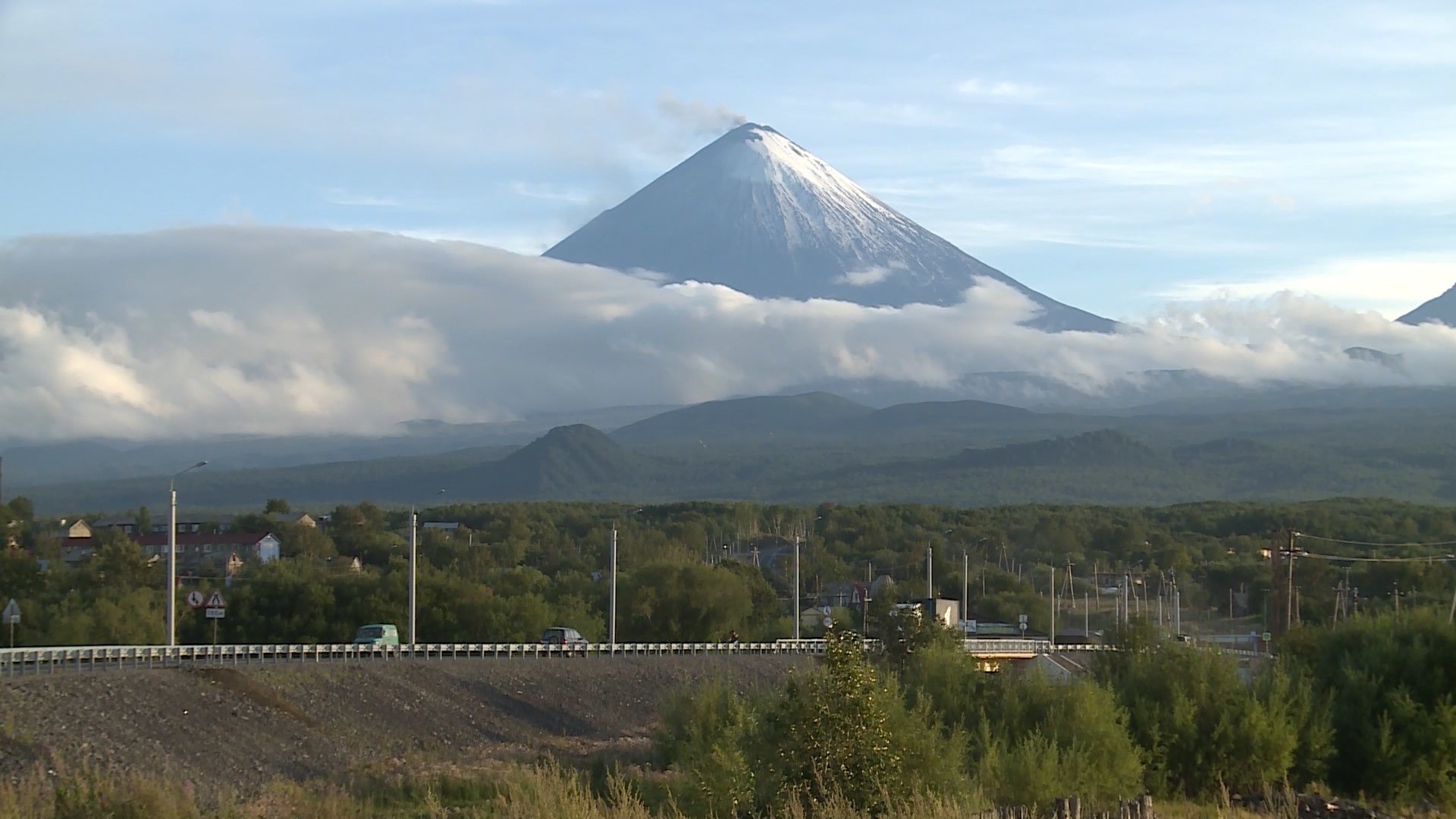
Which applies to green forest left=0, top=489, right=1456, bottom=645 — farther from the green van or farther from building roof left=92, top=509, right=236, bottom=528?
the green van

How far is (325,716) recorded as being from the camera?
1999 inches

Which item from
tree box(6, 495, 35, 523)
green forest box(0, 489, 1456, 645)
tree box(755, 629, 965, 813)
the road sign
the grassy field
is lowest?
green forest box(0, 489, 1456, 645)

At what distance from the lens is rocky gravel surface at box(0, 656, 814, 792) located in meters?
41.9

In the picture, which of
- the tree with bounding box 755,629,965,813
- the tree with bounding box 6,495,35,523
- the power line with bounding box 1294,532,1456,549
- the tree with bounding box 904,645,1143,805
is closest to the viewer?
the tree with bounding box 755,629,965,813

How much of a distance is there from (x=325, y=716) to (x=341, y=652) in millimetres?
11091

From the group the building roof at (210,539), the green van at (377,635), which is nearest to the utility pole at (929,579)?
the green van at (377,635)

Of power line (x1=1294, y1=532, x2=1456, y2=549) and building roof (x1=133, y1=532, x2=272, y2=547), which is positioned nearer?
power line (x1=1294, y1=532, x2=1456, y2=549)

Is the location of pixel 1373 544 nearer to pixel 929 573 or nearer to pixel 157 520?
pixel 929 573

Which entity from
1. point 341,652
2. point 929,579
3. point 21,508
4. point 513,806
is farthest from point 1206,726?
point 21,508

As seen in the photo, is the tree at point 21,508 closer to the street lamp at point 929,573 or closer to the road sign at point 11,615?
the road sign at point 11,615

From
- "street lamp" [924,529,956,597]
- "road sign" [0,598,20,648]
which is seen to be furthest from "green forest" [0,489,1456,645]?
"road sign" [0,598,20,648]

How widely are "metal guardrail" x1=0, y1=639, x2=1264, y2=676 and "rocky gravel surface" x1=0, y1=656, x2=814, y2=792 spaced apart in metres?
2.23

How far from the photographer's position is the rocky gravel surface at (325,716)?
1651 inches

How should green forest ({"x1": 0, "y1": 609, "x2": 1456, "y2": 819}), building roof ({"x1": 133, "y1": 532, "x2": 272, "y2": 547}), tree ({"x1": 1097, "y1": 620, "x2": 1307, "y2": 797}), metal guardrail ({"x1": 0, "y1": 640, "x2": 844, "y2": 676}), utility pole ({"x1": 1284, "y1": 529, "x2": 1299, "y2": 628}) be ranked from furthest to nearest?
building roof ({"x1": 133, "y1": 532, "x2": 272, "y2": 547}) → utility pole ({"x1": 1284, "y1": 529, "x2": 1299, "y2": 628}) → metal guardrail ({"x1": 0, "y1": 640, "x2": 844, "y2": 676}) → tree ({"x1": 1097, "y1": 620, "x2": 1307, "y2": 797}) → green forest ({"x1": 0, "y1": 609, "x2": 1456, "y2": 819})
